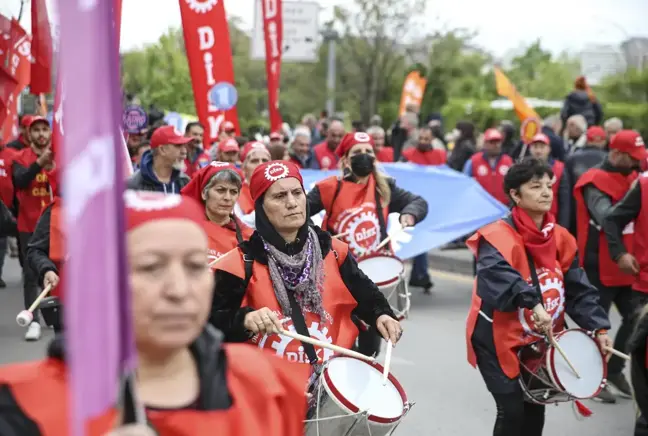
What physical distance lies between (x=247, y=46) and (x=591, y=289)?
188 feet

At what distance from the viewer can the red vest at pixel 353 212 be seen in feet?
26.3

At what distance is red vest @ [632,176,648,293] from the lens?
728 centimetres

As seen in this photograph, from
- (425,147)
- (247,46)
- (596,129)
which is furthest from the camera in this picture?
(247,46)

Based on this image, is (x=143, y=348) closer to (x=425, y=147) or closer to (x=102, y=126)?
(x=102, y=126)

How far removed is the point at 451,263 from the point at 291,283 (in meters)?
11.5

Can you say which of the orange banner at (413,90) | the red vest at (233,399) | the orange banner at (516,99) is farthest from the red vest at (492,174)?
the orange banner at (413,90)

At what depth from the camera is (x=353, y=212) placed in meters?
8.02

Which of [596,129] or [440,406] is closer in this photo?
[440,406]

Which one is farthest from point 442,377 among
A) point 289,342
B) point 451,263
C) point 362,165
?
point 451,263

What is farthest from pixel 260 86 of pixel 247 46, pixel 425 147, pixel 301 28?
pixel 425 147

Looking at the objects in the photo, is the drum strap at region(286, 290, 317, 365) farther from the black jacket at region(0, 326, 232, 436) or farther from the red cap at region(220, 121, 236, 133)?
the red cap at region(220, 121, 236, 133)

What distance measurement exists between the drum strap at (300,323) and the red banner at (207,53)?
6929 mm

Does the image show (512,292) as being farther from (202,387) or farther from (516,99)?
(516,99)

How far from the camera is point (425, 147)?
14430 mm
